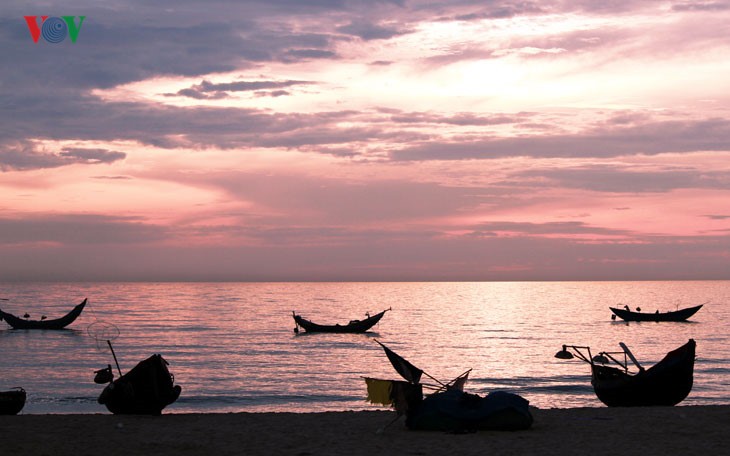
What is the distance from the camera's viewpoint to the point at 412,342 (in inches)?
2571

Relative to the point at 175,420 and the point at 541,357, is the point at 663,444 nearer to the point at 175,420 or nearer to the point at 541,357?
the point at 175,420

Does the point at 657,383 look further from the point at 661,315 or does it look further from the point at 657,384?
the point at 661,315

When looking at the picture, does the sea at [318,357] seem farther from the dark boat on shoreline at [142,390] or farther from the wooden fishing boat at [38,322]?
the dark boat on shoreline at [142,390]

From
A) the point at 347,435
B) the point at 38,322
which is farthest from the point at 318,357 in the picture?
the point at 38,322

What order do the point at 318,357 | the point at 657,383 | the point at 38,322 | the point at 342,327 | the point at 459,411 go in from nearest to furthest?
1. the point at 459,411
2. the point at 657,383
3. the point at 318,357
4. the point at 342,327
5. the point at 38,322

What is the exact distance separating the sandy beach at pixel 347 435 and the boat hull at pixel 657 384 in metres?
1.52

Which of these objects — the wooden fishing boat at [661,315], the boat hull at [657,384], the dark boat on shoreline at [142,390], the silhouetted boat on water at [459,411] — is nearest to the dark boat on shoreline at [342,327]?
the wooden fishing boat at [661,315]

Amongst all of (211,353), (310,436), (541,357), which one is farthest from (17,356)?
(310,436)

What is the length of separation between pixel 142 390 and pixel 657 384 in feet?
46.5

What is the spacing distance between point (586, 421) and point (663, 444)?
2.96 metres

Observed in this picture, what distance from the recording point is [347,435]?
16.5 m

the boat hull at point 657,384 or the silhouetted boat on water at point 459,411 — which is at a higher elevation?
the silhouetted boat on water at point 459,411

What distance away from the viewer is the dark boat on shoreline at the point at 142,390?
19.5m

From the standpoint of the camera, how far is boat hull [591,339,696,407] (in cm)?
2095
